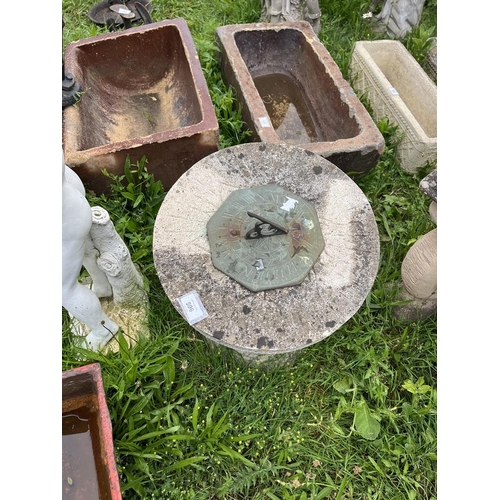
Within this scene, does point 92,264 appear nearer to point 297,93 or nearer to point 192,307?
point 192,307

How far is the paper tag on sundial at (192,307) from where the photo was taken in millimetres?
1727

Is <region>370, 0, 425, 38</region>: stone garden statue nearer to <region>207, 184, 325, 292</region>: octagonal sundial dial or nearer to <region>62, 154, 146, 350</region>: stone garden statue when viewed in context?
<region>207, 184, 325, 292</region>: octagonal sundial dial

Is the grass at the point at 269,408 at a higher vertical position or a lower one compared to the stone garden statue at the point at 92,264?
lower

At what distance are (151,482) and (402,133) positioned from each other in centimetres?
280

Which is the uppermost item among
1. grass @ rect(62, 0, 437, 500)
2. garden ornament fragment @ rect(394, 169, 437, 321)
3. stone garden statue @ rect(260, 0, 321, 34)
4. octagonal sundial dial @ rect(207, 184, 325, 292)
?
stone garden statue @ rect(260, 0, 321, 34)

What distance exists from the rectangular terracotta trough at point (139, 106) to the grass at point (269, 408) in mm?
154

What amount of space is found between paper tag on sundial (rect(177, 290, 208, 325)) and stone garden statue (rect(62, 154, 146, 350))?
440 mm

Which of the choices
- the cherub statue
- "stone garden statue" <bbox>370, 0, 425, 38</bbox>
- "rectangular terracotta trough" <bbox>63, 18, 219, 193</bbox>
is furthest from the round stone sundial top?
"stone garden statue" <bbox>370, 0, 425, 38</bbox>

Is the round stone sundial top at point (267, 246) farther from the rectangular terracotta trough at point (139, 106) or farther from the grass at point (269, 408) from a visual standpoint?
the rectangular terracotta trough at point (139, 106)

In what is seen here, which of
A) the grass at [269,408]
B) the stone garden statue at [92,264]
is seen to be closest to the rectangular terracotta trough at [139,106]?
the grass at [269,408]

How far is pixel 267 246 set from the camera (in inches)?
73.4

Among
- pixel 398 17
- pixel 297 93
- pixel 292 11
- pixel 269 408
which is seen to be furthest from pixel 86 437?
pixel 398 17

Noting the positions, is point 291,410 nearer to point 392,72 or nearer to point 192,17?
point 392,72

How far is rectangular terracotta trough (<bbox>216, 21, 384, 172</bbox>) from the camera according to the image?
2.64 metres
